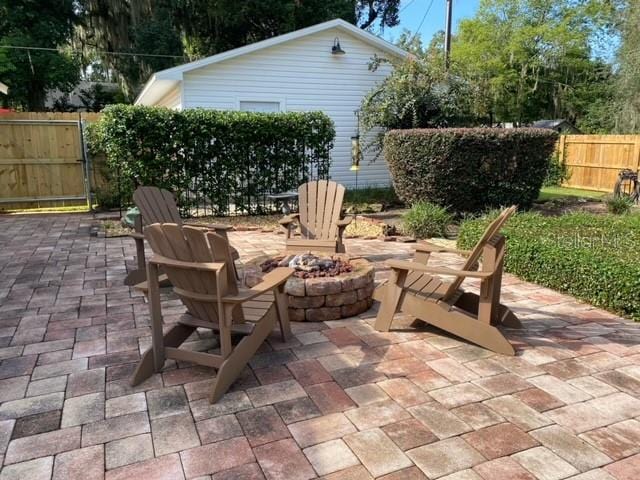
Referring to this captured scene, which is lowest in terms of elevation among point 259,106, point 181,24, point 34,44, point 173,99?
point 259,106

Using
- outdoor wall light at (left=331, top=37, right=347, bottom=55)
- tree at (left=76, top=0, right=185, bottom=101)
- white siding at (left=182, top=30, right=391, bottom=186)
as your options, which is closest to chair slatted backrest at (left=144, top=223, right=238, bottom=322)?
white siding at (left=182, top=30, right=391, bottom=186)

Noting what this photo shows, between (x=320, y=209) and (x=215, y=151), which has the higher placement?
(x=215, y=151)

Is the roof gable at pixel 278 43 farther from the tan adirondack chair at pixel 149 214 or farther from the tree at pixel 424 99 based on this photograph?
the tan adirondack chair at pixel 149 214

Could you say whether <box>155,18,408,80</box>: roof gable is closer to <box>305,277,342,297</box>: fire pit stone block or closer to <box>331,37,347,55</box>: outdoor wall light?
<box>331,37,347,55</box>: outdoor wall light

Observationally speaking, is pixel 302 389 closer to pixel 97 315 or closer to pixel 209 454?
pixel 209 454

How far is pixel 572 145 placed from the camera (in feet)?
45.6

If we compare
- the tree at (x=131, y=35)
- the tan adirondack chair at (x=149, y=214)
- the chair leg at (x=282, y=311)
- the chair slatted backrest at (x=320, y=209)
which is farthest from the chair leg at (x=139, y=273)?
the tree at (x=131, y=35)

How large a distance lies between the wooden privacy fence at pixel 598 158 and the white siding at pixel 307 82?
6.16 m

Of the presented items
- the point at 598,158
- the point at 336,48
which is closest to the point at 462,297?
the point at 336,48

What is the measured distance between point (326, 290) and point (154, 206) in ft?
6.00

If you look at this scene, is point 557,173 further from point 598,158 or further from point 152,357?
point 152,357

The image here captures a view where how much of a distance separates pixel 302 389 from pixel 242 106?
8.84 meters

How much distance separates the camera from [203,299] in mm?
2459

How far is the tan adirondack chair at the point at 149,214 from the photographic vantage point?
4.07 m
